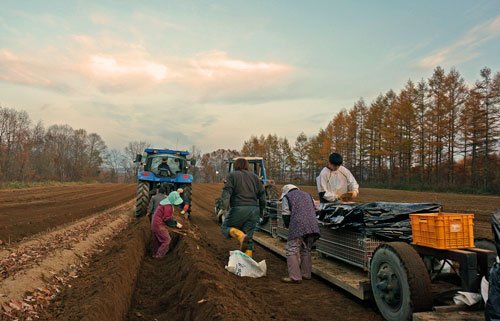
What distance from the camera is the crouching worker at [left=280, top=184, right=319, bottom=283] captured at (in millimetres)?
6062

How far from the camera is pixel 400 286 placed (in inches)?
160

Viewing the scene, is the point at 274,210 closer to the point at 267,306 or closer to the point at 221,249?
the point at 221,249

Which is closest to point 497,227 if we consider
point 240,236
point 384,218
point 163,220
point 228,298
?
point 384,218

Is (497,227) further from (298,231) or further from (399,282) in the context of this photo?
(298,231)

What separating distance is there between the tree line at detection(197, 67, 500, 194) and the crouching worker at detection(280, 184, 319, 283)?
28.4 meters

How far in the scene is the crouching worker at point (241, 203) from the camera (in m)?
6.70

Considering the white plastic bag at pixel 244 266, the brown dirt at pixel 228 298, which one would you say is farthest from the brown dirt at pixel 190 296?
the white plastic bag at pixel 244 266

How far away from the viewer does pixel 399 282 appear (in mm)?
4074

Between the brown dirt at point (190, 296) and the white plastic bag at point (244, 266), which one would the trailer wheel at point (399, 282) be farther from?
the white plastic bag at point (244, 266)

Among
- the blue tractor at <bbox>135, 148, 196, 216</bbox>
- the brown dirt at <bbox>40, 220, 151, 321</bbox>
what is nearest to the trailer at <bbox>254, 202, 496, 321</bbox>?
the brown dirt at <bbox>40, 220, 151, 321</bbox>

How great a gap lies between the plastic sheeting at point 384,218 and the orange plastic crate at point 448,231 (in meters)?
0.82

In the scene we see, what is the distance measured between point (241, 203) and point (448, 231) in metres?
3.47

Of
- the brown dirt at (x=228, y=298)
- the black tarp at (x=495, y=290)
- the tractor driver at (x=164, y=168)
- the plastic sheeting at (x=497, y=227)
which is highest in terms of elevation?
the tractor driver at (x=164, y=168)

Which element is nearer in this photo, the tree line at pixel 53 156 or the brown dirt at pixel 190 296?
the brown dirt at pixel 190 296
